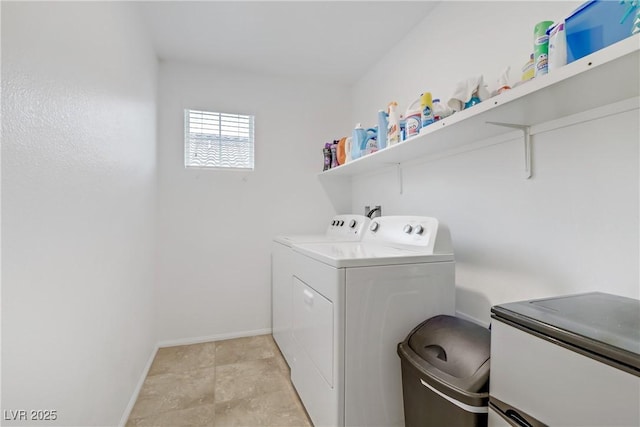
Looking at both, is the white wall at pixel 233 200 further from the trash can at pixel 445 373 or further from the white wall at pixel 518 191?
the trash can at pixel 445 373

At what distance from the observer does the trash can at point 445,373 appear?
0.93 metres

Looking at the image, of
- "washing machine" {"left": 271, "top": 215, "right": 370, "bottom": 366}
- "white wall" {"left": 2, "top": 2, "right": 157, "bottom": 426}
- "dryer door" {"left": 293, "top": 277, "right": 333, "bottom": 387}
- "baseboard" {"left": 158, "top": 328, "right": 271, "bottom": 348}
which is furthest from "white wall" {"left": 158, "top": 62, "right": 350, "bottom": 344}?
"dryer door" {"left": 293, "top": 277, "right": 333, "bottom": 387}

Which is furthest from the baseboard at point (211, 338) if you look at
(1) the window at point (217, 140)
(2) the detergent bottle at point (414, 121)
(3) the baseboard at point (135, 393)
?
(2) the detergent bottle at point (414, 121)

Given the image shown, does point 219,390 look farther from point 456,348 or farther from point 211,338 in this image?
point 456,348

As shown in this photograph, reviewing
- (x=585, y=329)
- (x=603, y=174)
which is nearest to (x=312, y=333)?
(x=585, y=329)

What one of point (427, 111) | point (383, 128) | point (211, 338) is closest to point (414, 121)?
point (427, 111)

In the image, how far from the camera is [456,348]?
111 cm

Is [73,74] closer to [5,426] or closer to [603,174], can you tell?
[5,426]

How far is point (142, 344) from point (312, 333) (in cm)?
136

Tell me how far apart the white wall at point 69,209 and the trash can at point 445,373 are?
4.13 ft

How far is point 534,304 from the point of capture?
883mm

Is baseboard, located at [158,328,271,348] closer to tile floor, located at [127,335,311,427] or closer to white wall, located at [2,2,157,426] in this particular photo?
tile floor, located at [127,335,311,427]

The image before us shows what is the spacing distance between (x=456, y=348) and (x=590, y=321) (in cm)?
47

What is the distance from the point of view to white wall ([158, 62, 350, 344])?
2605 millimetres
